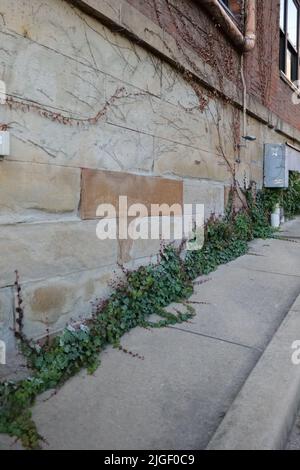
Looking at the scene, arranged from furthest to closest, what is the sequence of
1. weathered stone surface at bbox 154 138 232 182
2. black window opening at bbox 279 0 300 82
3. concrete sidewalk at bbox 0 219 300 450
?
black window opening at bbox 279 0 300 82
weathered stone surface at bbox 154 138 232 182
concrete sidewalk at bbox 0 219 300 450

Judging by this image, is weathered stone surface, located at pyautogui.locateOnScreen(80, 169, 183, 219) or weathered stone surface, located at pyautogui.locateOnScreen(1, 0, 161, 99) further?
weathered stone surface, located at pyautogui.locateOnScreen(80, 169, 183, 219)

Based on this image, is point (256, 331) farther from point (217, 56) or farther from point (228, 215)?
point (217, 56)

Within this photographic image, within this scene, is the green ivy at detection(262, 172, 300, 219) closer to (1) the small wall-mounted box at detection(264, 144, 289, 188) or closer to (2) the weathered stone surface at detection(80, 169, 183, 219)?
(1) the small wall-mounted box at detection(264, 144, 289, 188)

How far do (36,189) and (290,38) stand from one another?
864 cm

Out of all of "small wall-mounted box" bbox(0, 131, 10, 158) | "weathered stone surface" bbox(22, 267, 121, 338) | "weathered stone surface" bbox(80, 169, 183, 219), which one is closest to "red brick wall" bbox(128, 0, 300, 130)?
"weathered stone surface" bbox(80, 169, 183, 219)

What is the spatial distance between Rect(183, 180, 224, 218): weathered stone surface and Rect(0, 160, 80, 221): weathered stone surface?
1800 millimetres

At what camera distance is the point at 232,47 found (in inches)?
218

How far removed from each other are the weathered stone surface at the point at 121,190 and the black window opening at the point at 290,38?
6118 mm

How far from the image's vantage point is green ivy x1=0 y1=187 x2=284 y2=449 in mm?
1975

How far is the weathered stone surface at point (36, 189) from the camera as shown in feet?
7.52

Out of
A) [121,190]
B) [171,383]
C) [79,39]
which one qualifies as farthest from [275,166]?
[171,383]

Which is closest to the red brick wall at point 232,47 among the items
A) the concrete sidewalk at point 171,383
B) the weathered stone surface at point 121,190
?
the weathered stone surface at point 121,190

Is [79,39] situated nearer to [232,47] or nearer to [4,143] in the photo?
[4,143]
